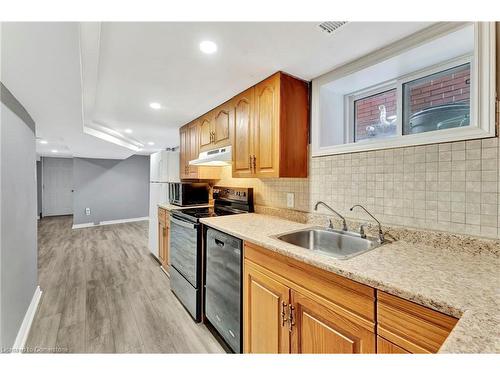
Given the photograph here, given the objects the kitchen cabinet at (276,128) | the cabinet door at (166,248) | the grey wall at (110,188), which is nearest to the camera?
the kitchen cabinet at (276,128)

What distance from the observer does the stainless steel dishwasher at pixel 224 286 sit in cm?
160

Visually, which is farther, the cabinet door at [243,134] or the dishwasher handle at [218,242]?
the cabinet door at [243,134]

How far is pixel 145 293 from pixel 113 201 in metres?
5.24

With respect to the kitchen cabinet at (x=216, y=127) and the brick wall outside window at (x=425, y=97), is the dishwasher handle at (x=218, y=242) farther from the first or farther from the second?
the brick wall outside window at (x=425, y=97)

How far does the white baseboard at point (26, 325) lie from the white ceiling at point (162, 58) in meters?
1.87

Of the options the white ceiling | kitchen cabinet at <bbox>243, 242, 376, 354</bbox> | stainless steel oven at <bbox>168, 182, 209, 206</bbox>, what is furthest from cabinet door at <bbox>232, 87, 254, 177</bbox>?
stainless steel oven at <bbox>168, 182, 209, 206</bbox>

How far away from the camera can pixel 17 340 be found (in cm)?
168

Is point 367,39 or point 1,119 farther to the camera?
point 1,119

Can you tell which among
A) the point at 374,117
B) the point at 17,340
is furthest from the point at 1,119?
the point at 374,117

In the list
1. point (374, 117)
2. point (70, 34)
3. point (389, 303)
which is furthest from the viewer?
point (374, 117)

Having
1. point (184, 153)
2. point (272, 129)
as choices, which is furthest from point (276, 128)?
point (184, 153)

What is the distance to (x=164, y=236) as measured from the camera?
3.14 meters

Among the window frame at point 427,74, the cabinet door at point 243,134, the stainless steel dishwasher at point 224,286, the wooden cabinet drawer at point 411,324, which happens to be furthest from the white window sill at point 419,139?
the stainless steel dishwasher at point 224,286
